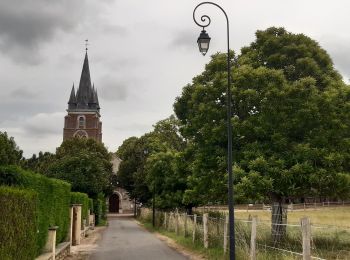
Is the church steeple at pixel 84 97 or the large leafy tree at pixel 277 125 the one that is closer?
the large leafy tree at pixel 277 125

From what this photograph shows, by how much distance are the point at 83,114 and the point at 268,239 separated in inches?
3220

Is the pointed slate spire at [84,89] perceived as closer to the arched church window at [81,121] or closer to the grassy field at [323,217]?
the arched church window at [81,121]

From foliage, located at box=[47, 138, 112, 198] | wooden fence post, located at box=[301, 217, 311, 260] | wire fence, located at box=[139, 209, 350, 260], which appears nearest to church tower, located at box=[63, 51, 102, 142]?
foliage, located at box=[47, 138, 112, 198]

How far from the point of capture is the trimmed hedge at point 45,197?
37.7ft

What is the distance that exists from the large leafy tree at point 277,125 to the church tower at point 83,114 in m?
75.9

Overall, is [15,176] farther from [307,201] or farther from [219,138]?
[307,201]

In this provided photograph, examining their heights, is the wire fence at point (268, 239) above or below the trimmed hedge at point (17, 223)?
below

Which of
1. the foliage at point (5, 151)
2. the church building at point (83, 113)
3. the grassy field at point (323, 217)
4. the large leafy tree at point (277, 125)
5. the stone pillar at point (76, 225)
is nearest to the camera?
the large leafy tree at point (277, 125)

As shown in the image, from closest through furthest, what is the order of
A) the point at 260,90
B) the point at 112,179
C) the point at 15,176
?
1. the point at 15,176
2. the point at 260,90
3. the point at 112,179

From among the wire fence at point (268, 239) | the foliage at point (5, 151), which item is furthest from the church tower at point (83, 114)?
the wire fence at point (268, 239)

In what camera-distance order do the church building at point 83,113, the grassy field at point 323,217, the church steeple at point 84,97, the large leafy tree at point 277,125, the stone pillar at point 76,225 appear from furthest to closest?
the church steeple at point 84,97
the church building at point 83,113
the grassy field at point 323,217
the stone pillar at point 76,225
the large leafy tree at point 277,125

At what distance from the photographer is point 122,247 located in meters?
21.9

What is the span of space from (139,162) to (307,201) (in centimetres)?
2464

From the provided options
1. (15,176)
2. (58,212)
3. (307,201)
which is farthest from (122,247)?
(307,201)
